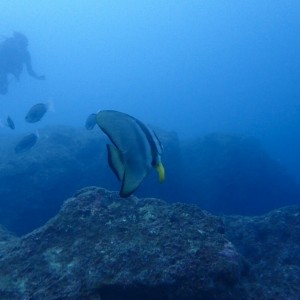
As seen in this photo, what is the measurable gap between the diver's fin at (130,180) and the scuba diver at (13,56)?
20.3 metres

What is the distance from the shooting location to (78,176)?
1226 centimetres

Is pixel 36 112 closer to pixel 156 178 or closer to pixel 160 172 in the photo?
pixel 156 178

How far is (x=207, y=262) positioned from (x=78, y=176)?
31.1 feet

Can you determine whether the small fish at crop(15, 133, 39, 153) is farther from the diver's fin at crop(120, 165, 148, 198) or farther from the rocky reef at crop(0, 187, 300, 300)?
the diver's fin at crop(120, 165, 148, 198)

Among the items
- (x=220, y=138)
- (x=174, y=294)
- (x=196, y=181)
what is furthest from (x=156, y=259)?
(x=220, y=138)

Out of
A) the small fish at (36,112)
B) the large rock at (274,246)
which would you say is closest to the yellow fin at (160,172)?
the large rock at (274,246)

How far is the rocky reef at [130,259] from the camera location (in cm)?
328

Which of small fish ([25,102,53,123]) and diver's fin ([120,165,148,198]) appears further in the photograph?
small fish ([25,102,53,123])

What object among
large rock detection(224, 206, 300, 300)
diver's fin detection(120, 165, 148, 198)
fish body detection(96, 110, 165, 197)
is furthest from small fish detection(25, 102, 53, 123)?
diver's fin detection(120, 165, 148, 198)

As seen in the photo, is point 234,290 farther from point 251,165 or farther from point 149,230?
point 251,165

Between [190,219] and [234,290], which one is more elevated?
[190,219]

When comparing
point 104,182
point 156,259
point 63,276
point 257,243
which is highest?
point 156,259

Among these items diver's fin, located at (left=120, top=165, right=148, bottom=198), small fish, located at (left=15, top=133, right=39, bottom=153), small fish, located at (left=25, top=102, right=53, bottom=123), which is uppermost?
diver's fin, located at (left=120, top=165, right=148, bottom=198)

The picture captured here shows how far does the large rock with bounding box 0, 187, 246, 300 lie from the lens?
3273mm
